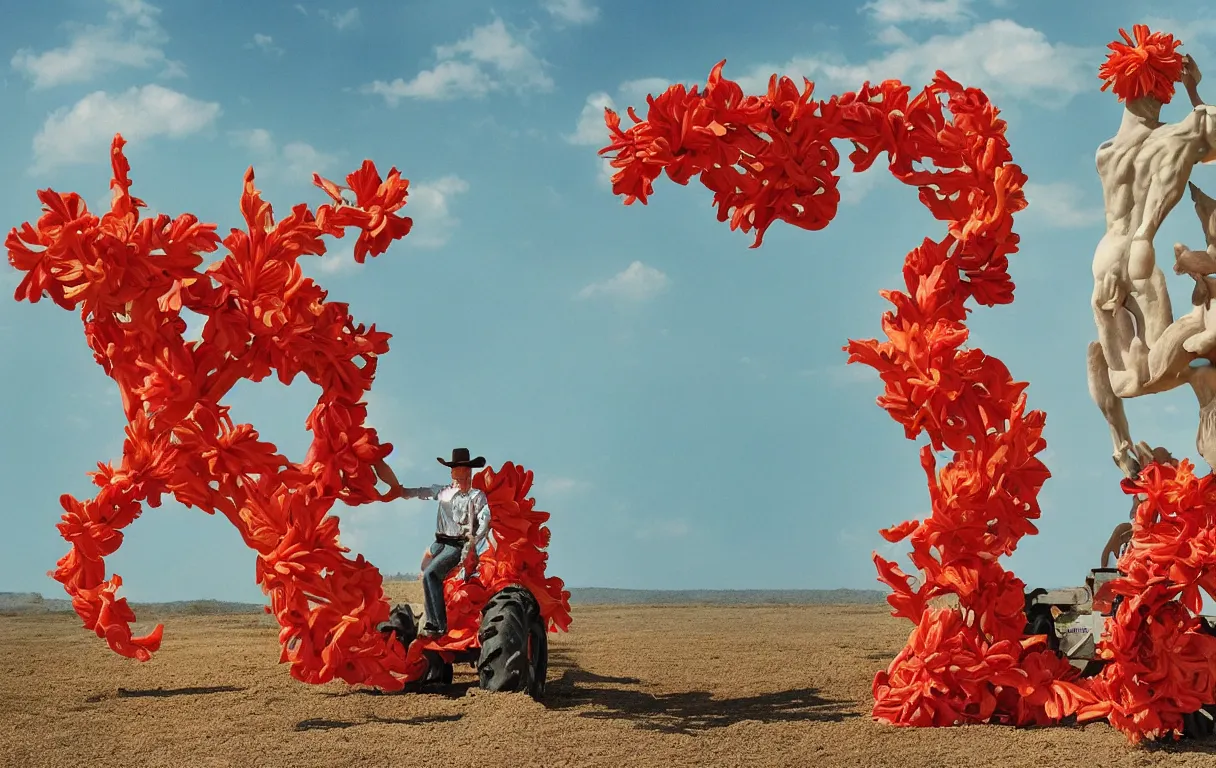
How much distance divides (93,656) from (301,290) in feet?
19.8

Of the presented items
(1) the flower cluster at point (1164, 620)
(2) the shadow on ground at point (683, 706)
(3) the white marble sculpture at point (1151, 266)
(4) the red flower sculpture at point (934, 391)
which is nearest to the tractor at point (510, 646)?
(2) the shadow on ground at point (683, 706)

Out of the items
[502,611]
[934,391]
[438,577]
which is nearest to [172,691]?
[438,577]

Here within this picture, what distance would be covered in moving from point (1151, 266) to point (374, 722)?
19.0ft

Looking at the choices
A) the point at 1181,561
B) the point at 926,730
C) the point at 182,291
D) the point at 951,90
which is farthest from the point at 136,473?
the point at 1181,561

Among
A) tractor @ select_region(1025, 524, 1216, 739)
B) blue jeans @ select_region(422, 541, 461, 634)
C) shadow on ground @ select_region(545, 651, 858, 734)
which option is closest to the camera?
tractor @ select_region(1025, 524, 1216, 739)

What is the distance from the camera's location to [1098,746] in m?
6.84

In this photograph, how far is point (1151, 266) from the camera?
24.4 ft

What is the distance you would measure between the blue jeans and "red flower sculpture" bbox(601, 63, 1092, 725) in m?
2.94

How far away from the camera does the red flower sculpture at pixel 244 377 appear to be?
7.82 metres

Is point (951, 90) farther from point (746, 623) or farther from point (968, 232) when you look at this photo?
point (746, 623)

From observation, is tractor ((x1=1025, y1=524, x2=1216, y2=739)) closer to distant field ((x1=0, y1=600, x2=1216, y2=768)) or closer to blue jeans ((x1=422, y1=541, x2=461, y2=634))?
distant field ((x1=0, y1=600, x2=1216, y2=768))

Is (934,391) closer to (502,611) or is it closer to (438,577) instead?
(502,611)

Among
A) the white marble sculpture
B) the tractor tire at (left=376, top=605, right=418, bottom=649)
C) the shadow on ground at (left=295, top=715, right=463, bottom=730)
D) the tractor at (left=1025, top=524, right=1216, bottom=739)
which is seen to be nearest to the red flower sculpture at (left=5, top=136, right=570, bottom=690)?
the shadow on ground at (left=295, top=715, right=463, bottom=730)

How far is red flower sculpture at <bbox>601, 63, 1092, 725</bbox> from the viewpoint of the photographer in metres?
7.38
